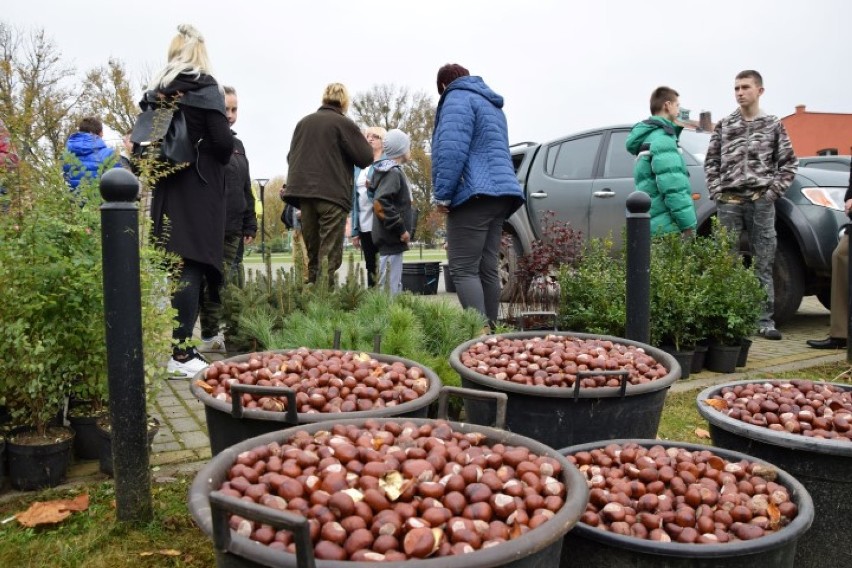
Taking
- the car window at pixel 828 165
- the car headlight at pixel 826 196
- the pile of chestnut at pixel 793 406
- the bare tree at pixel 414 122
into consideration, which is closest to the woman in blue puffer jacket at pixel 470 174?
the pile of chestnut at pixel 793 406

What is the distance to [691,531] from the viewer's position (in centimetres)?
166

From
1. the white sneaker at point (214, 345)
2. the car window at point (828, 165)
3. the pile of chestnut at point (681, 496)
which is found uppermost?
the car window at point (828, 165)

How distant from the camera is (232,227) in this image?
6.03 m

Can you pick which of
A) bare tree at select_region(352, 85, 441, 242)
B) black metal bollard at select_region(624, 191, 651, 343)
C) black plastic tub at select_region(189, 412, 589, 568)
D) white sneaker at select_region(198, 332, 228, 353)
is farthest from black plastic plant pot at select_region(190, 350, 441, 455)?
bare tree at select_region(352, 85, 441, 242)

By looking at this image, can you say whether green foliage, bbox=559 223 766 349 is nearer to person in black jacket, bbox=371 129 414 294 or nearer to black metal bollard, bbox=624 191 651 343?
black metal bollard, bbox=624 191 651 343

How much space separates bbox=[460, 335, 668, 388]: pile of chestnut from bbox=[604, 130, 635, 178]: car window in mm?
4157

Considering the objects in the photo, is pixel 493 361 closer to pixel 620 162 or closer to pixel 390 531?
pixel 390 531

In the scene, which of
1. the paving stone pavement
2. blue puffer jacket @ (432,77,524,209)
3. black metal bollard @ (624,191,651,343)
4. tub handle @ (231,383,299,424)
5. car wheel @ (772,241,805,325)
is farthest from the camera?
car wheel @ (772,241,805,325)

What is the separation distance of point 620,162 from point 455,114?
2.97m

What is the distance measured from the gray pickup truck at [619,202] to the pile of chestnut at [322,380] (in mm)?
3671

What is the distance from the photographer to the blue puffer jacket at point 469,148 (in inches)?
185

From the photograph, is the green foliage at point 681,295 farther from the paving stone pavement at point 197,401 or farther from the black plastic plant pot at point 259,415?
the black plastic plant pot at point 259,415

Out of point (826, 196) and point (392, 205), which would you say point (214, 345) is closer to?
point (392, 205)

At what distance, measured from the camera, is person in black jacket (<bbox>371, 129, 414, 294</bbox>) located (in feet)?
21.6
